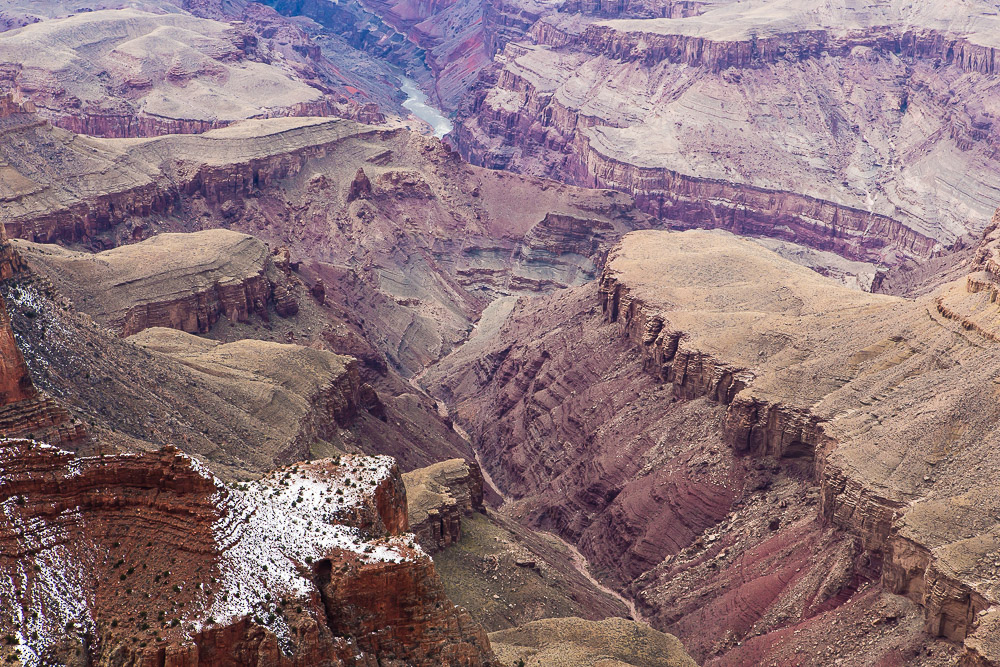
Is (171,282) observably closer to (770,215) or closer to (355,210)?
(355,210)

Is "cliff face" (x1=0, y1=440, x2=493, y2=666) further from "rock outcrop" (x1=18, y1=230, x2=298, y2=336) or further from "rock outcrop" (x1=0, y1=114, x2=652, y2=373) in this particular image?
"rock outcrop" (x1=0, y1=114, x2=652, y2=373)

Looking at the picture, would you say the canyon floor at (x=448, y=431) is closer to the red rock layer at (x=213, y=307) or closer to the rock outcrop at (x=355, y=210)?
the red rock layer at (x=213, y=307)

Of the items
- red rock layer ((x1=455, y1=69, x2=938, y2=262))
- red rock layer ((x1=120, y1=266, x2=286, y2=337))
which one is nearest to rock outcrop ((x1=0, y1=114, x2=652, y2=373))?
red rock layer ((x1=120, y1=266, x2=286, y2=337))

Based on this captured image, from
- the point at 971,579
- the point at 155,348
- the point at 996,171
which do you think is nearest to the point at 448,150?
the point at 996,171

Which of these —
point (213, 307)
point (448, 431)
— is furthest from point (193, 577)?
point (448, 431)

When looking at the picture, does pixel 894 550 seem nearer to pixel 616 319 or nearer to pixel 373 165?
pixel 616 319

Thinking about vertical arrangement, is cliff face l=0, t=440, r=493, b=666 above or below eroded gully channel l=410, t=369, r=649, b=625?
above
